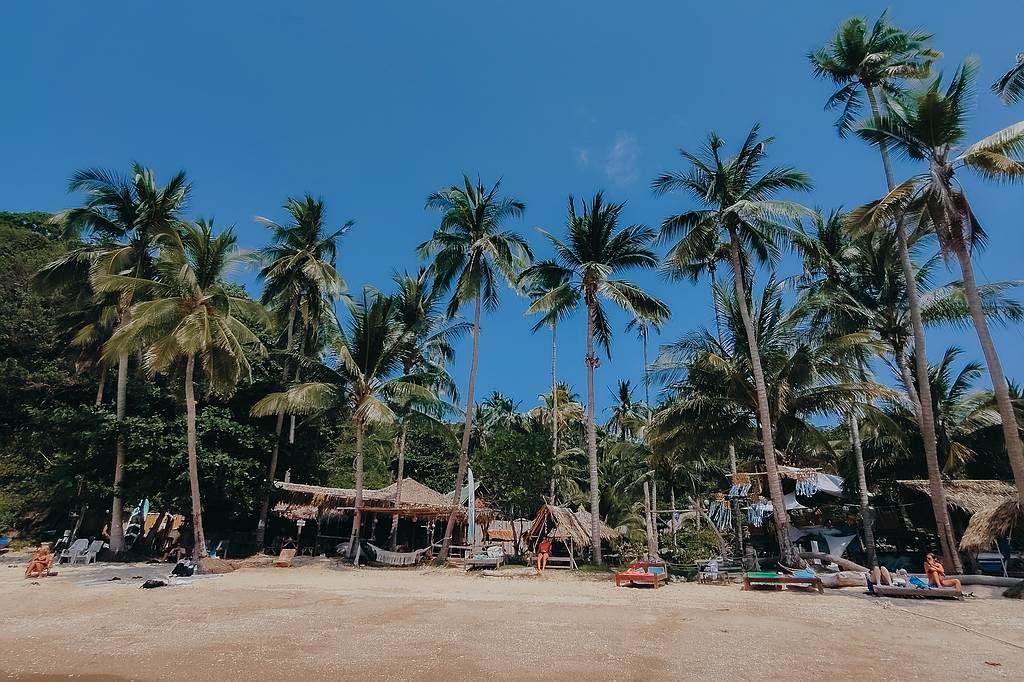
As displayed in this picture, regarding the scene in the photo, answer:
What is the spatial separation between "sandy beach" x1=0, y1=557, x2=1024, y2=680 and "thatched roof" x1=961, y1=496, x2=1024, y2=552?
119 centimetres

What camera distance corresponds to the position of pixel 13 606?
1029 centimetres

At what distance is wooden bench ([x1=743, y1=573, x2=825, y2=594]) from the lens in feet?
39.2

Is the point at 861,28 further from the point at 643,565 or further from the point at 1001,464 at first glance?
the point at 643,565

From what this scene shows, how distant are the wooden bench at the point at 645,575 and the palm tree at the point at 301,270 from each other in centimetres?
1500

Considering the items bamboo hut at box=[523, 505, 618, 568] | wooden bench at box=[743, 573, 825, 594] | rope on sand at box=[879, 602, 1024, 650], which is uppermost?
bamboo hut at box=[523, 505, 618, 568]

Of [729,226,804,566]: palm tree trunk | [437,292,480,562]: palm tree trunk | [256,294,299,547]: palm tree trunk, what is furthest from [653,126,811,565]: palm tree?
[256,294,299,547]: palm tree trunk

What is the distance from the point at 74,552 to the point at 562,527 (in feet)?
51.9

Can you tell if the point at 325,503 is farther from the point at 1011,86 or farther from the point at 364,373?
the point at 1011,86

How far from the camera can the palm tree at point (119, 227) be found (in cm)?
1906

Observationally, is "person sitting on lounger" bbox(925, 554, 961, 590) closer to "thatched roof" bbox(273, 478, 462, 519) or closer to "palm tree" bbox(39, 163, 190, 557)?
"thatched roof" bbox(273, 478, 462, 519)

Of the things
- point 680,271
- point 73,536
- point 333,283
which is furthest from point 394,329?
point 73,536

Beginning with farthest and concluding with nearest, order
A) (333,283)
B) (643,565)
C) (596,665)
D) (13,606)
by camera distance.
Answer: (333,283) → (643,565) → (13,606) → (596,665)

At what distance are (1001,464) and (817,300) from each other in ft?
34.5

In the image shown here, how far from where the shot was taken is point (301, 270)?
75.5 feet
